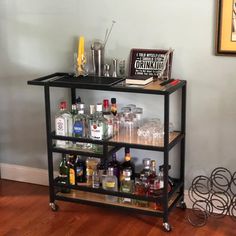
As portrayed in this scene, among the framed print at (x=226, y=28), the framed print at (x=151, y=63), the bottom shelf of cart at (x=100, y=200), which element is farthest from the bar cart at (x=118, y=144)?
the framed print at (x=226, y=28)

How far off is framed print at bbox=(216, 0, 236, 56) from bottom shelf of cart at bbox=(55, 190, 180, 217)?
889 mm

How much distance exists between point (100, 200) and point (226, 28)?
120 cm

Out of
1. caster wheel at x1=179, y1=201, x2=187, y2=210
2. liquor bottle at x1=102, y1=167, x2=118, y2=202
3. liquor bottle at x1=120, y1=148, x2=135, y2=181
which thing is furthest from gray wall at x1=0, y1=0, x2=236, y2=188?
liquor bottle at x1=102, y1=167, x2=118, y2=202

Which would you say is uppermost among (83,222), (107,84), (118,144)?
(107,84)

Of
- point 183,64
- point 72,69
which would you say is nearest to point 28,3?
point 72,69

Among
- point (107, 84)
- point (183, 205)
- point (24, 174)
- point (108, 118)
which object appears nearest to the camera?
point (107, 84)

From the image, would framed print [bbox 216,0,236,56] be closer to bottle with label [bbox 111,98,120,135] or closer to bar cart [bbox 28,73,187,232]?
bar cart [bbox 28,73,187,232]

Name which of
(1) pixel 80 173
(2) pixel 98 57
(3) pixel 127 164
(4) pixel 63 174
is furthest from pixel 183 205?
(2) pixel 98 57

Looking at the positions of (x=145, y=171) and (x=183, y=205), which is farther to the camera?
(x=183, y=205)

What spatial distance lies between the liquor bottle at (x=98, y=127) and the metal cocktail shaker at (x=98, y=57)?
264 millimetres

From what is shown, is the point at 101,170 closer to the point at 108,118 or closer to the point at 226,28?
the point at 108,118

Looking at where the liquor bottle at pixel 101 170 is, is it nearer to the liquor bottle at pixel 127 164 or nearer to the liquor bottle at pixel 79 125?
the liquor bottle at pixel 127 164

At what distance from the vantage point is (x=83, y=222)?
279 centimetres

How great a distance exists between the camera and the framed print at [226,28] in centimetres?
256
